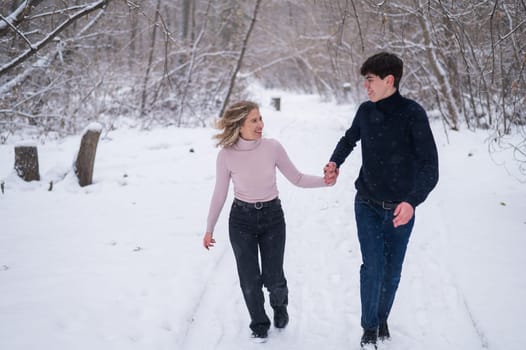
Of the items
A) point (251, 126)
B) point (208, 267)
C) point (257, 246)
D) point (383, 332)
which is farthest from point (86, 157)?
point (383, 332)

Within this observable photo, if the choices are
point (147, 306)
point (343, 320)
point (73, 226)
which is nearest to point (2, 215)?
point (73, 226)

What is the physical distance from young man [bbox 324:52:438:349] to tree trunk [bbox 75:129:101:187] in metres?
5.58

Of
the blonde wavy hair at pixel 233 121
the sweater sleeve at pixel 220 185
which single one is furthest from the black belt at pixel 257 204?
the blonde wavy hair at pixel 233 121

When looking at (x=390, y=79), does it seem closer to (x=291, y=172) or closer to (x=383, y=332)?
(x=291, y=172)

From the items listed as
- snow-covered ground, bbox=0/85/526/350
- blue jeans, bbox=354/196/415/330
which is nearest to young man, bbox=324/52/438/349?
blue jeans, bbox=354/196/415/330

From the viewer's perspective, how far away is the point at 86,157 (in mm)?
7707

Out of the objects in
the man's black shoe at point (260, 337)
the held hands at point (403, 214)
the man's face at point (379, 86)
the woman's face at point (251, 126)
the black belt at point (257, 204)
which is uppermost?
→ the man's face at point (379, 86)

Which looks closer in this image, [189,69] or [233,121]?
[233,121]

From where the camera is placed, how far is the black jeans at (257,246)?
324 centimetres

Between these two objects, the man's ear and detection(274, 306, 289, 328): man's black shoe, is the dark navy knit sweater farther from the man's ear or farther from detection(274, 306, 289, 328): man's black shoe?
detection(274, 306, 289, 328): man's black shoe

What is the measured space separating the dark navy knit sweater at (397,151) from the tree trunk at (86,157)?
5.79 m

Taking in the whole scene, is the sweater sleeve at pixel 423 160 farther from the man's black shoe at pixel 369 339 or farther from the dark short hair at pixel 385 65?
the man's black shoe at pixel 369 339

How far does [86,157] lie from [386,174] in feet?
19.9

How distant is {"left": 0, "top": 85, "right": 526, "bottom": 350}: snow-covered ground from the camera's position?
3.55m
